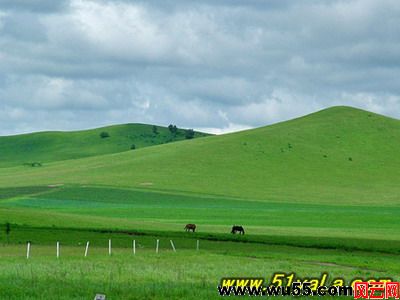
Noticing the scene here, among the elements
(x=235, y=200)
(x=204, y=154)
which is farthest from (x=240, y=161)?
(x=235, y=200)

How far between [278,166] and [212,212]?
5132 centimetres

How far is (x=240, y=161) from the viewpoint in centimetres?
15488

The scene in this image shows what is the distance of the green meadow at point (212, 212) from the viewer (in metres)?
32.3

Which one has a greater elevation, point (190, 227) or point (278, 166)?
point (278, 166)

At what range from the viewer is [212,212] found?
102188 mm

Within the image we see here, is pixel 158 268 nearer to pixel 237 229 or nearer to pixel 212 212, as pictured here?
pixel 237 229

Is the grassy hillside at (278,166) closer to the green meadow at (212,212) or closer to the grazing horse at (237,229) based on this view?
the green meadow at (212,212)

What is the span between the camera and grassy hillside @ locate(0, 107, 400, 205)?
134 m

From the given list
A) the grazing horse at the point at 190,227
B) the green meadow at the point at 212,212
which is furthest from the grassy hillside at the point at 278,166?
the grazing horse at the point at 190,227

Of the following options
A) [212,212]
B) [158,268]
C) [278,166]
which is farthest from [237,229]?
[278,166]

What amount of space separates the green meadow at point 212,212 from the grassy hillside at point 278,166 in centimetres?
33

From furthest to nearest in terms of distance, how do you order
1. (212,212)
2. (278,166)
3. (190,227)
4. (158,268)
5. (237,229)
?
1. (278,166)
2. (212,212)
3. (190,227)
4. (237,229)
5. (158,268)

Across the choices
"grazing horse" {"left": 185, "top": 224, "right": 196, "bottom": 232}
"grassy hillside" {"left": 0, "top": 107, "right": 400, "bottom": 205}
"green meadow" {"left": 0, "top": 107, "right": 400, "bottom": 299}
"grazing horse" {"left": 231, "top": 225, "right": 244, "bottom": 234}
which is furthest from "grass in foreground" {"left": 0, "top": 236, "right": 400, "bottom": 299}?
"grassy hillside" {"left": 0, "top": 107, "right": 400, "bottom": 205}

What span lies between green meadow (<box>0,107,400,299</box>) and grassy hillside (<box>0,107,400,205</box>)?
326 mm
